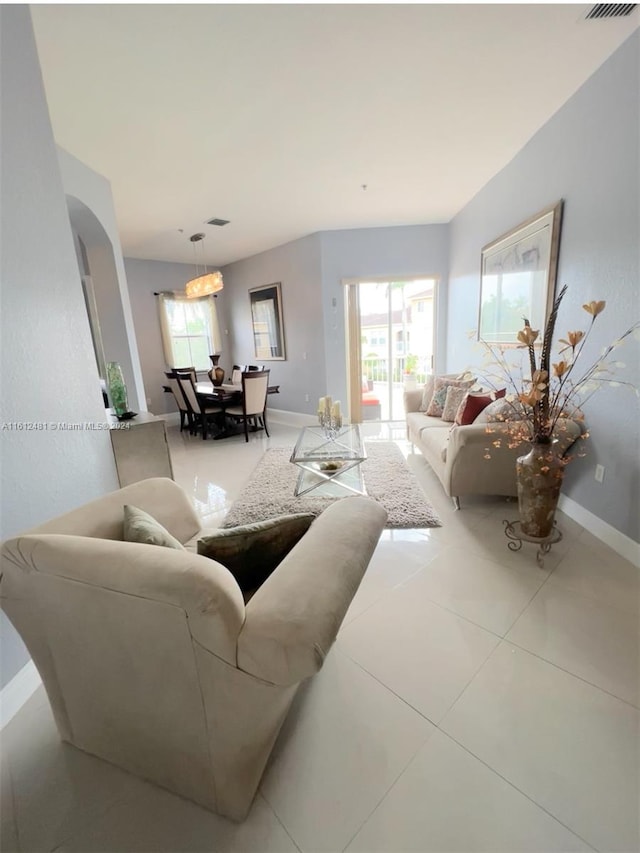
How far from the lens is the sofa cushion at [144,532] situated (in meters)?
1.06

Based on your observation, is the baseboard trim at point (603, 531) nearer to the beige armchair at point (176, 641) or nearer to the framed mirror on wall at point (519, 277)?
the framed mirror on wall at point (519, 277)

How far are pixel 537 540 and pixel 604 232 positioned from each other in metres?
1.86

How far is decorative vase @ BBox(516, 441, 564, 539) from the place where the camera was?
195 centimetres

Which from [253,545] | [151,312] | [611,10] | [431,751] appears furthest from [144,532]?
[151,312]

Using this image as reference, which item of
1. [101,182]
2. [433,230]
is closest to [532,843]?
[101,182]

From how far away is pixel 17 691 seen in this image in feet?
4.38

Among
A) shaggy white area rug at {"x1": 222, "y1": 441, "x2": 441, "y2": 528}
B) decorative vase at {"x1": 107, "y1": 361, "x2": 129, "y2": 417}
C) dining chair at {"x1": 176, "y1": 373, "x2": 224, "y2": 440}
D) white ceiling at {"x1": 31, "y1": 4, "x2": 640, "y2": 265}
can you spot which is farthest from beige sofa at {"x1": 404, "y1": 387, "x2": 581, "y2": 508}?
dining chair at {"x1": 176, "y1": 373, "x2": 224, "y2": 440}

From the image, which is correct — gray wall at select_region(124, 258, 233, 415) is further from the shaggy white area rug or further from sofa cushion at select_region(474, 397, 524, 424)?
sofa cushion at select_region(474, 397, 524, 424)

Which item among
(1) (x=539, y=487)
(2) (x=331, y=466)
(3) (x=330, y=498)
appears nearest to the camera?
(1) (x=539, y=487)

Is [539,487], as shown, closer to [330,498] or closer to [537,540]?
[537,540]

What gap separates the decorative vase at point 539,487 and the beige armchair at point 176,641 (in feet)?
4.31

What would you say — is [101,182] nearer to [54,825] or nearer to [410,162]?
[410,162]

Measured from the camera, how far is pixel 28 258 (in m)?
1.57

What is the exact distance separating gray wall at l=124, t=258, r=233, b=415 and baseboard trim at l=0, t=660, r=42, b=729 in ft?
17.4
